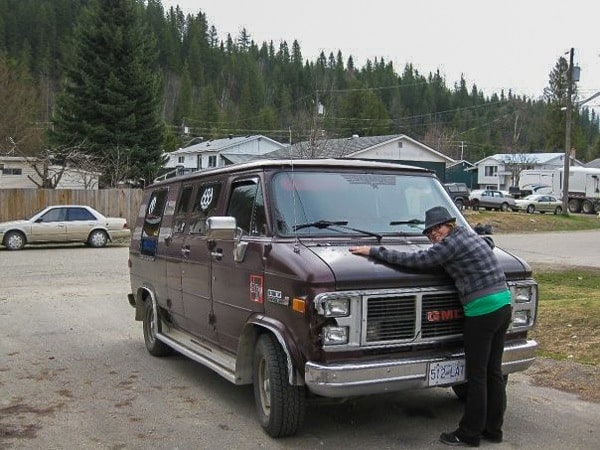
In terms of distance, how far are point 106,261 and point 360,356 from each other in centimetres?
1601

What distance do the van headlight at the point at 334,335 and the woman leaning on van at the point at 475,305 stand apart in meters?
0.63

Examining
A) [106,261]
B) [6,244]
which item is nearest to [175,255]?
[106,261]

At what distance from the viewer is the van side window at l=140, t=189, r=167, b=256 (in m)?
8.15

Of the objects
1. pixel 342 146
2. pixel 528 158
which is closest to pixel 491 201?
pixel 342 146

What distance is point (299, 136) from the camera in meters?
53.2

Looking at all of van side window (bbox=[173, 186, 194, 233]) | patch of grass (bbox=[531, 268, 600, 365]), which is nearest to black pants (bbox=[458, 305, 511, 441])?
patch of grass (bbox=[531, 268, 600, 365])

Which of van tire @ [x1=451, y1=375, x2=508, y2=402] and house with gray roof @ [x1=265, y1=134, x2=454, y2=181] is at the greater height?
house with gray roof @ [x1=265, y1=134, x2=454, y2=181]

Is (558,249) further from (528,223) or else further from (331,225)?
(331,225)

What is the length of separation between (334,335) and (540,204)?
161ft

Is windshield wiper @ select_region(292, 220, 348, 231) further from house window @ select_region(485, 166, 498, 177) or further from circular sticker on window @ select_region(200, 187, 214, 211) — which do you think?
house window @ select_region(485, 166, 498, 177)

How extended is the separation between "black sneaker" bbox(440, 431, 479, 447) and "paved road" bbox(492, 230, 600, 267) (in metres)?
14.8

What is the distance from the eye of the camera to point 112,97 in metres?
39.0

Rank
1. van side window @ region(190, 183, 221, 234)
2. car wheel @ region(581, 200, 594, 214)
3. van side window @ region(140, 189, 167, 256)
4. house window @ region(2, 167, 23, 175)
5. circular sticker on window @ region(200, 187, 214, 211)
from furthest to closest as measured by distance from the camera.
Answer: car wheel @ region(581, 200, 594, 214) < house window @ region(2, 167, 23, 175) < van side window @ region(140, 189, 167, 256) < circular sticker on window @ region(200, 187, 214, 211) < van side window @ region(190, 183, 221, 234)

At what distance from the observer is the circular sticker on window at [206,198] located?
22.5ft
